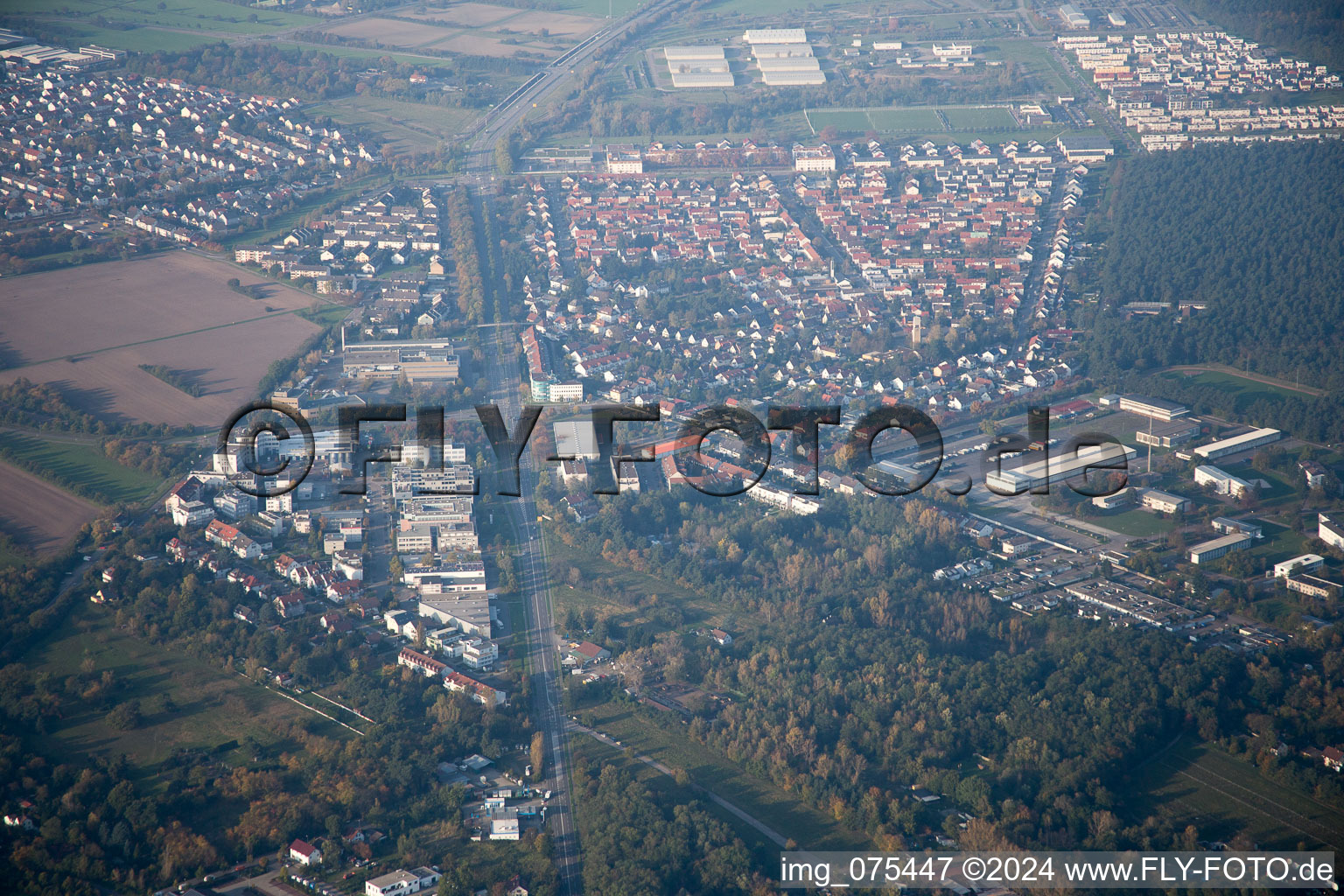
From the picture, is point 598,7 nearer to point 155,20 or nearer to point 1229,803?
point 155,20

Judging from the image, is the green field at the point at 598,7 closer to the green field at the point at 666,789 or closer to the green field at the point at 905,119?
the green field at the point at 905,119

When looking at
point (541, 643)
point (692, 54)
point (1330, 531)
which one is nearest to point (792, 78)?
point (692, 54)

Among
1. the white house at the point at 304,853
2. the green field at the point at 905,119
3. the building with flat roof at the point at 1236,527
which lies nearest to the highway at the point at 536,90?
the green field at the point at 905,119

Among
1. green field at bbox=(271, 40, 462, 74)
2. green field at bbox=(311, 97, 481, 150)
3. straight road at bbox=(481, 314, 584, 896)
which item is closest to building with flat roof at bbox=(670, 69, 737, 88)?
green field at bbox=(311, 97, 481, 150)

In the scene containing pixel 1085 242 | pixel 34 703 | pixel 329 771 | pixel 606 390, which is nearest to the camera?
pixel 329 771

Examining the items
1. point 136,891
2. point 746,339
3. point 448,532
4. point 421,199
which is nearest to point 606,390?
point 746,339

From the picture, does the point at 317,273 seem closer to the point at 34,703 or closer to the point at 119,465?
the point at 119,465
